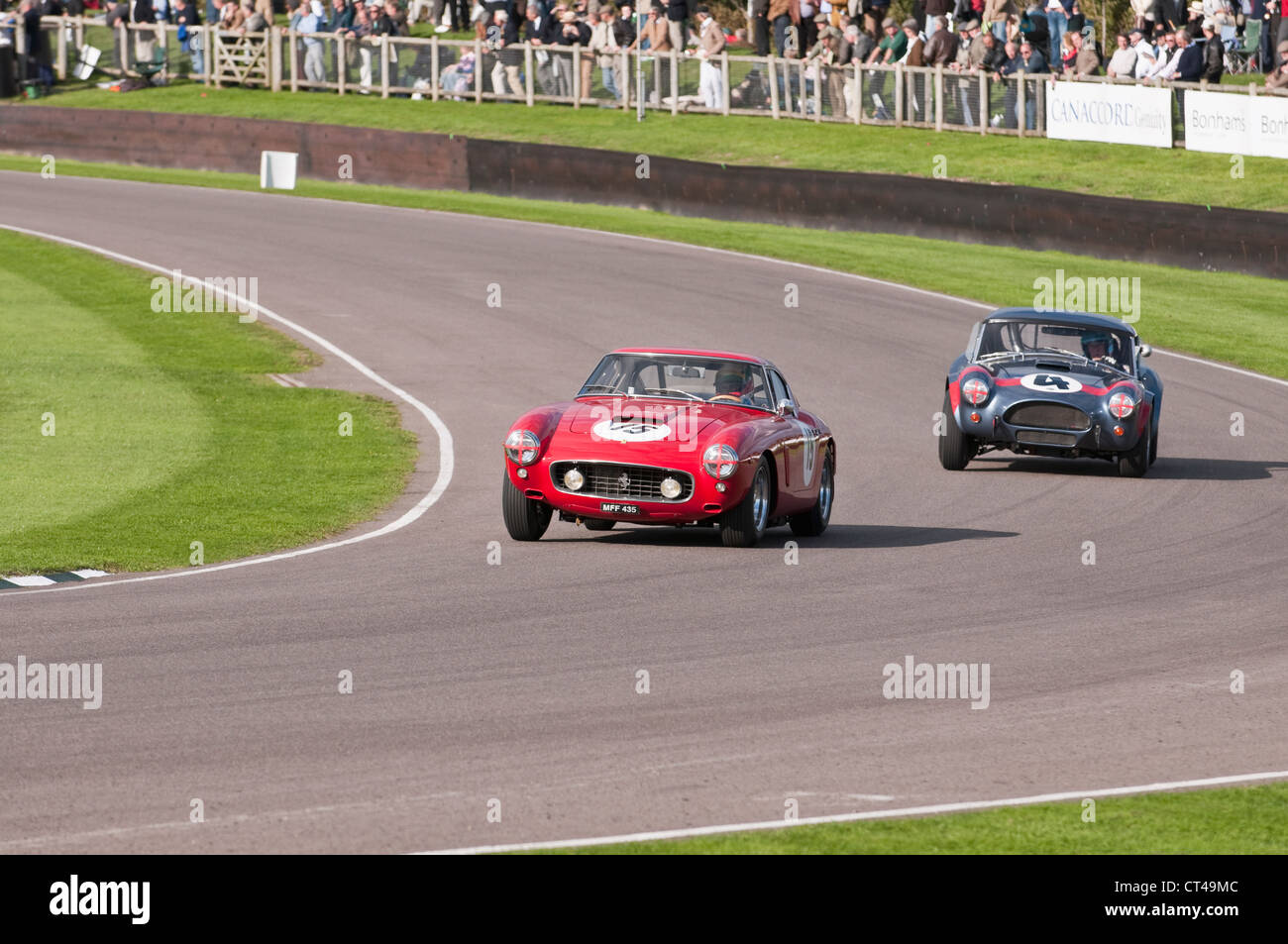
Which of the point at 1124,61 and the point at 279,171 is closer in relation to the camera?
the point at 1124,61

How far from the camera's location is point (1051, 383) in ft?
59.4

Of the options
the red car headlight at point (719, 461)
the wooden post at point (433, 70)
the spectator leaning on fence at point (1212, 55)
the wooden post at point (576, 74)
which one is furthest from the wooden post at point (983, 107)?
the red car headlight at point (719, 461)

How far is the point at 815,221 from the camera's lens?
36.1 metres

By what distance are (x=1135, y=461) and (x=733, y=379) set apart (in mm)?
5163

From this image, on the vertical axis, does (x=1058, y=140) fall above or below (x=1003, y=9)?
below

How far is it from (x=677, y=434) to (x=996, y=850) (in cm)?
685

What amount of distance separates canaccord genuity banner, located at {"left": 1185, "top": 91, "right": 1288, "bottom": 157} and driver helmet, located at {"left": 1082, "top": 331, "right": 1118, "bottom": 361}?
57.6 ft

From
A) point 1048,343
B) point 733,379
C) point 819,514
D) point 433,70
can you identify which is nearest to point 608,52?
→ point 433,70

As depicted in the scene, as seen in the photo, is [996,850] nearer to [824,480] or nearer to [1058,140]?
[824,480]

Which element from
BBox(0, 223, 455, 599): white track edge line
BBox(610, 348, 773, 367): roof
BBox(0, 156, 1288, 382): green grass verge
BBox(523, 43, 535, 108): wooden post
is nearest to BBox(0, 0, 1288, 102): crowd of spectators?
BBox(523, 43, 535, 108): wooden post

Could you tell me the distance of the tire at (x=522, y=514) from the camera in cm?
1405

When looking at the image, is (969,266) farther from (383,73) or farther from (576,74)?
(383,73)

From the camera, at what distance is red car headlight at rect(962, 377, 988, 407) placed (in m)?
18.2
